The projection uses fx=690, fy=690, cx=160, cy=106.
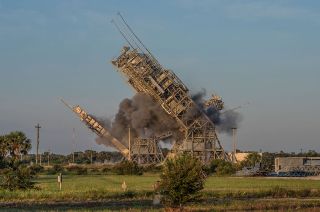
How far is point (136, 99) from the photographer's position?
100 meters

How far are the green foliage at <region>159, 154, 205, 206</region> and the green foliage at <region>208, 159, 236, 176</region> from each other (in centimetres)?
5580

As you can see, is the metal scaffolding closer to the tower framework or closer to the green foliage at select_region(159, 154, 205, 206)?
the tower framework

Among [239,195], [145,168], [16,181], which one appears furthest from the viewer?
[145,168]

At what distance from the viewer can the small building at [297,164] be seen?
98.6 m

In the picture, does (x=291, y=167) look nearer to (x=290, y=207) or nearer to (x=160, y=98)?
(x=160, y=98)

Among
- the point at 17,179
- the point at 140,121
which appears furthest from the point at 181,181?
the point at 140,121

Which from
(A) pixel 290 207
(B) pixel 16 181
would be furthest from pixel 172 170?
(B) pixel 16 181

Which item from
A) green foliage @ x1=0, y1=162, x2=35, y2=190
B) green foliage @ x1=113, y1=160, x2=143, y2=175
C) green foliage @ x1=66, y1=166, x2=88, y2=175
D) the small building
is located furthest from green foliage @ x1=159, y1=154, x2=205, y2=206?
the small building

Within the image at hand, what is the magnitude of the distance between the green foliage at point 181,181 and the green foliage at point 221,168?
5580 cm

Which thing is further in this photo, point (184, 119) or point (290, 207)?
point (184, 119)

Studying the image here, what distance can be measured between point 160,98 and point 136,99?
17.9 ft

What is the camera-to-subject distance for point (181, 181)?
113ft

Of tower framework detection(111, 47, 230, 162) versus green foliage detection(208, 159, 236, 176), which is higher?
tower framework detection(111, 47, 230, 162)

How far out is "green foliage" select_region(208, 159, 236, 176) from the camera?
91.4 meters
